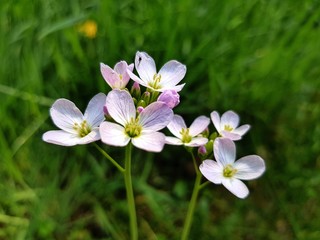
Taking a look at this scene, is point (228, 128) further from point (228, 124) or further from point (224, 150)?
point (224, 150)

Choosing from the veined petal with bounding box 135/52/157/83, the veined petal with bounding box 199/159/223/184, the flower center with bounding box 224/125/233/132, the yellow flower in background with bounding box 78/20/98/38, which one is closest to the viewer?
the veined petal with bounding box 199/159/223/184

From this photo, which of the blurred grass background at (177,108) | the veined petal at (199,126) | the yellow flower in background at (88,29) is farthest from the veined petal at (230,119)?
the yellow flower in background at (88,29)

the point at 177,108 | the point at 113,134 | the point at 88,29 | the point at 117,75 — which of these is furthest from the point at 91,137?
the point at 88,29

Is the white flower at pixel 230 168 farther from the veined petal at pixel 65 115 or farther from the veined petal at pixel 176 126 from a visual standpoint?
the veined petal at pixel 65 115

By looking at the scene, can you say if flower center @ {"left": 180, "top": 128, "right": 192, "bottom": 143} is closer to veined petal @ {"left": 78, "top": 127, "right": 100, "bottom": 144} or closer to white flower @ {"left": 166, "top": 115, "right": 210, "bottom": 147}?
white flower @ {"left": 166, "top": 115, "right": 210, "bottom": 147}

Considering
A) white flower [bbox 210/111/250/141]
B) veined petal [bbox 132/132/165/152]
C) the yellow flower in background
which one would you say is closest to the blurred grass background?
the yellow flower in background

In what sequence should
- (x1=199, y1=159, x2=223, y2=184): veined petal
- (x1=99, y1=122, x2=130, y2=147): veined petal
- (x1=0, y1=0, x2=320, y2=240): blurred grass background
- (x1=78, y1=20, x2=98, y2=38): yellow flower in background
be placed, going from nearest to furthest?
1. (x1=99, y1=122, x2=130, y2=147): veined petal
2. (x1=199, y1=159, x2=223, y2=184): veined petal
3. (x1=0, y1=0, x2=320, y2=240): blurred grass background
4. (x1=78, y1=20, x2=98, y2=38): yellow flower in background
